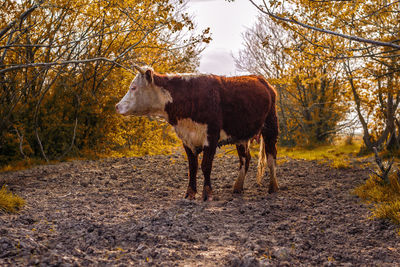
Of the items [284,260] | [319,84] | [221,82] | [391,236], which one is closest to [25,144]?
[221,82]

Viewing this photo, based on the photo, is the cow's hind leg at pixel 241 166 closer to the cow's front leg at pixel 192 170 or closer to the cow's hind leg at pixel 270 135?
the cow's hind leg at pixel 270 135

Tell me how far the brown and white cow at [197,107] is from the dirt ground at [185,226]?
933mm

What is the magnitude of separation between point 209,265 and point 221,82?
3557 mm

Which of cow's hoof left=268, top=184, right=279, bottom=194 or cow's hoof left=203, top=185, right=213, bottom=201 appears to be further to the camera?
cow's hoof left=268, top=184, right=279, bottom=194

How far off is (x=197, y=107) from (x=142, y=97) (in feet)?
3.03

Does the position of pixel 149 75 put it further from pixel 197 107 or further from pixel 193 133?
pixel 193 133

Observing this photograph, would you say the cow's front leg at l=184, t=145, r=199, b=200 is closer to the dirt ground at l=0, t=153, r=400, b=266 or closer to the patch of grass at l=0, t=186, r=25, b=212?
the dirt ground at l=0, t=153, r=400, b=266

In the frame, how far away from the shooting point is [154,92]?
612 cm

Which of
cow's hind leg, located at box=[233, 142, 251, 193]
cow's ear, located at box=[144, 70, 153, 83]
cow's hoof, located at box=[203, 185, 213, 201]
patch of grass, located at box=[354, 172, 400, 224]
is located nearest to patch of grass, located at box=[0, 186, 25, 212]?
cow's ear, located at box=[144, 70, 153, 83]

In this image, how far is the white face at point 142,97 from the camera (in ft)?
20.0

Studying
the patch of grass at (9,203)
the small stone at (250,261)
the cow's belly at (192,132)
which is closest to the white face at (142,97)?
the cow's belly at (192,132)

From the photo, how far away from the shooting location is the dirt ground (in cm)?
373

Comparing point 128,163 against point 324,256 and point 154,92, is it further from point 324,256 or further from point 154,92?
point 324,256

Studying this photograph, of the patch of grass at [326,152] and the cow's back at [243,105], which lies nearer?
the cow's back at [243,105]
